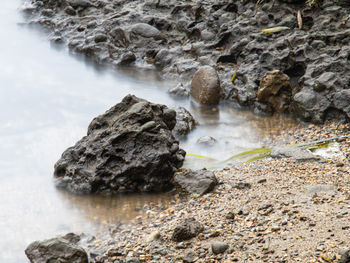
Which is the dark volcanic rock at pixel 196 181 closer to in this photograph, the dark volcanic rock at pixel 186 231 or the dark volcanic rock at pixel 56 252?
the dark volcanic rock at pixel 186 231

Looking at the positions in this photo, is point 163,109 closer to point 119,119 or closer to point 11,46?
point 119,119

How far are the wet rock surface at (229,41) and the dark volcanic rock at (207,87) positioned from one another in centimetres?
37

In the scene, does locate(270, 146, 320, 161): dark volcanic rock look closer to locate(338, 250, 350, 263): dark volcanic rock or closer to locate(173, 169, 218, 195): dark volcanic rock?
locate(173, 169, 218, 195): dark volcanic rock

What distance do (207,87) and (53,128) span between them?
3368mm

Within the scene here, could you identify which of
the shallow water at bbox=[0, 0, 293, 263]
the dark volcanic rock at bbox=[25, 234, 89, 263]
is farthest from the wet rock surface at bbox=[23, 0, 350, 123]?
the dark volcanic rock at bbox=[25, 234, 89, 263]

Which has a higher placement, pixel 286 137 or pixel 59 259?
pixel 286 137

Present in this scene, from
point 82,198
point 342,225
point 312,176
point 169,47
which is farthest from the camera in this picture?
point 169,47

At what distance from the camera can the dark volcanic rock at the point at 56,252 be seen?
152 inches

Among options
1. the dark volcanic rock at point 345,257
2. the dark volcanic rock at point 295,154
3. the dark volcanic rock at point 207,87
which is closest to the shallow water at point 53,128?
the dark volcanic rock at point 207,87

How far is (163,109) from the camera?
22.0ft

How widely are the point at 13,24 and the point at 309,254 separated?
1466 cm

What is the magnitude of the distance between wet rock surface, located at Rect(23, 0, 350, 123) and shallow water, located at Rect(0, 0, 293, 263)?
58cm

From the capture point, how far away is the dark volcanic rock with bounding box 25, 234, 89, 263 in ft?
12.6

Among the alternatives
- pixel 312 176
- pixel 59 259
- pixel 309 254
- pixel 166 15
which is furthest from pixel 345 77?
pixel 166 15
